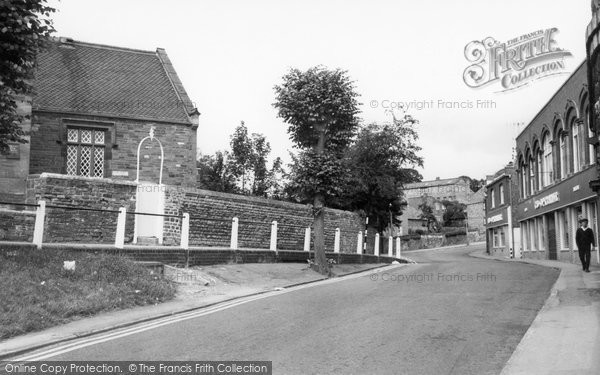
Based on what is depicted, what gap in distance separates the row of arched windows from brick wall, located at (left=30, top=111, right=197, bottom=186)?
16.5m

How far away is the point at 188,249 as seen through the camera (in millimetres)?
16188

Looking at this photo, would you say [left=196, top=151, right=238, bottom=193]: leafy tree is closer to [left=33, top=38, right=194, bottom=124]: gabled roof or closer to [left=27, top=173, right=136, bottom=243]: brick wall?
→ [left=33, top=38, right=194, bottom=124]: gabled roof

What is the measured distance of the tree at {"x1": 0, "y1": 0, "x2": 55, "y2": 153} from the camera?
1115 cm

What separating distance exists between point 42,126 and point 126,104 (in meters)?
3.88

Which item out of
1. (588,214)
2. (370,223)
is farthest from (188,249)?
(370,223)

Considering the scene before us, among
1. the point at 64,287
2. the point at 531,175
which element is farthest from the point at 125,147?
the point at 531,175

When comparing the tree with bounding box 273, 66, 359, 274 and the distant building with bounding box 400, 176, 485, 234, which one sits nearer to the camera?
the tree with bounding box 273, 66, 359, 274

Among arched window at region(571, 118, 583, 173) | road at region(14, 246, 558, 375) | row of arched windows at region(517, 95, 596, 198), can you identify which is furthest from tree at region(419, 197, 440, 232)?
road at region(14, 246, 558, 375)

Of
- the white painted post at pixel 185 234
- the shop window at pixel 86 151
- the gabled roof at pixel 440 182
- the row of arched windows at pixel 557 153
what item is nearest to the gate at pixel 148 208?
the white painted post at pixel 185 234

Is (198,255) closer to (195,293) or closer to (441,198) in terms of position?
(195,293)

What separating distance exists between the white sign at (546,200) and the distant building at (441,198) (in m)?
59.7

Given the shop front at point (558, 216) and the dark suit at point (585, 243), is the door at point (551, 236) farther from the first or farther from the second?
the dark suit at point (585, 243)

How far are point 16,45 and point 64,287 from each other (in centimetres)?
477

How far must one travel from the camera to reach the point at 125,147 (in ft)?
82.7
